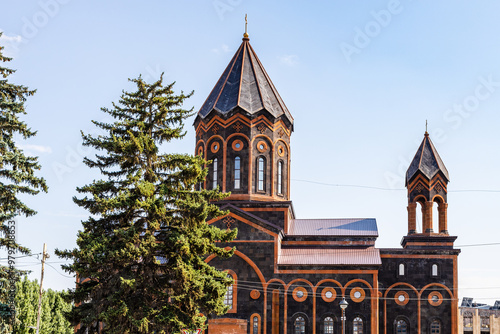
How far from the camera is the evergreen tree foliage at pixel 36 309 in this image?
3306cm

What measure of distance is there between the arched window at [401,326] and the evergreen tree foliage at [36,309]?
16384 millimetres

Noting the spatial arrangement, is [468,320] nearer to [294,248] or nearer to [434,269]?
[434,269]

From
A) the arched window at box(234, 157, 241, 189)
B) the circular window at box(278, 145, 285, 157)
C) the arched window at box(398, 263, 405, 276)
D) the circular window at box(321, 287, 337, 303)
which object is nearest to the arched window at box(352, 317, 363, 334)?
the circular window at box(321, 287, 337, 303)

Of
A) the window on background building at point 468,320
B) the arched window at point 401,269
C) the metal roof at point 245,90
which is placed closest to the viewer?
the arched window at point 401,269

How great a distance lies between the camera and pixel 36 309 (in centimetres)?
3425

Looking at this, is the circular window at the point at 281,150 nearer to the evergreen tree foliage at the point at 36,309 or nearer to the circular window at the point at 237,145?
the circular window at the point at 237,145

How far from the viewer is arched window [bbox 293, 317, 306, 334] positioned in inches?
1282

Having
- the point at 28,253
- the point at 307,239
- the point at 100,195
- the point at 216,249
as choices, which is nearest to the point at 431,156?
the point at 307,239

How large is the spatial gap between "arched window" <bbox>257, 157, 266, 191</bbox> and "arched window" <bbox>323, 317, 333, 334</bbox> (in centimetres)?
791

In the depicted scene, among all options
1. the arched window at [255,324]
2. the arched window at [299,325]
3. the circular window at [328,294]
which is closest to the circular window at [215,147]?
the arched window at [255,324]

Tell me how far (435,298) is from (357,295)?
4302 mm

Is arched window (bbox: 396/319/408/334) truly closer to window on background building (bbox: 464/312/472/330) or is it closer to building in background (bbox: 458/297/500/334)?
building in background (bbox: 458/297/500/334)

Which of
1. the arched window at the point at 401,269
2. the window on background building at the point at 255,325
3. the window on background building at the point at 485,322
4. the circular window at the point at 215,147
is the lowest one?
the window on background building at the point at 485,322

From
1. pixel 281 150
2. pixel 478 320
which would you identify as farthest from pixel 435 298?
pixel 478 320
